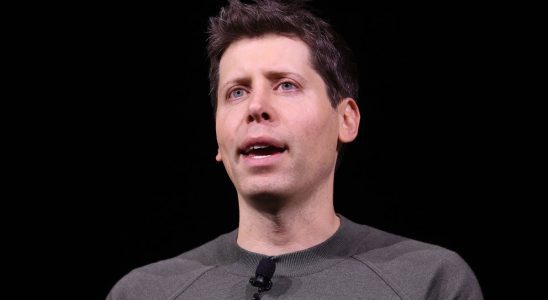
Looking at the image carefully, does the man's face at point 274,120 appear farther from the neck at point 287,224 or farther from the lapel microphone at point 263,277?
the lapel microphone at point 263,277

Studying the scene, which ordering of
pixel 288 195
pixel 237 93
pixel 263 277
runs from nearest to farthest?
pixel 263 277, pixel 288 195, pixel 237 93

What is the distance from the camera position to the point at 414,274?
2.12m

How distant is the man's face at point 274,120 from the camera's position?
2.17 metres

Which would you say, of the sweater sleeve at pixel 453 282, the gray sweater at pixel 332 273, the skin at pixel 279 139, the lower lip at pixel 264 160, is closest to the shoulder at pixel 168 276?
the gray sweater at pixel 332 273

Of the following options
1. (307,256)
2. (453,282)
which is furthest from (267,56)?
(453,282)

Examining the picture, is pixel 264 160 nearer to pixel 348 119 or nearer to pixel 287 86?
pixel 287 86

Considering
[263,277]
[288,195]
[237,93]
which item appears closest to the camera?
[263,277]

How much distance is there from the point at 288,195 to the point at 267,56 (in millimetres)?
443

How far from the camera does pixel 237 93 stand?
7.70ft

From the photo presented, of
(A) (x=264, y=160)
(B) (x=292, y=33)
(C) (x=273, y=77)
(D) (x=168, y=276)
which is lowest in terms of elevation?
(D) (x=168, y=276)

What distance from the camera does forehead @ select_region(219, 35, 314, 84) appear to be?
89.9 inches

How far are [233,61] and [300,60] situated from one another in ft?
0.72

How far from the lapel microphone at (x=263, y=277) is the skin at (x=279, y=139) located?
5.8 inches

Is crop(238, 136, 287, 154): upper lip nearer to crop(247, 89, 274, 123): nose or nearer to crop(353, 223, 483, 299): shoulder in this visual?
crop(247, 89, 274, 123): nose
